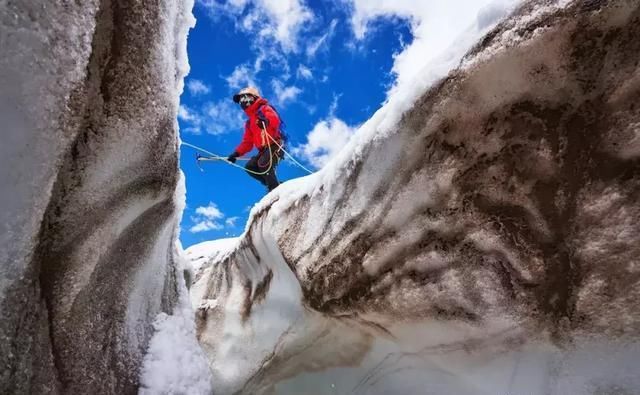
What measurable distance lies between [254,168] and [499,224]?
3.80 meters

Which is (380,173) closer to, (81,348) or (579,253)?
(579,253)

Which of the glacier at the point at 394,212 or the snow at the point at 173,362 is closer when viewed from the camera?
the glacier at the point at 394,212

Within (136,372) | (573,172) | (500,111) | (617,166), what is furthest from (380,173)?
(136,372)

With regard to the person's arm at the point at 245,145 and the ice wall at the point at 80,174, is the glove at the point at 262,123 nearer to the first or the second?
the person's arm at the point at 245,145

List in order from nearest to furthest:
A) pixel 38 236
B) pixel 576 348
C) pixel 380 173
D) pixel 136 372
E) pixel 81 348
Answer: pixel 38 236
pixel 81 348
pixel 136 372
pixel 576 348
pixel 380 173

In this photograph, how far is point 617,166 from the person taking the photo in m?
1.16

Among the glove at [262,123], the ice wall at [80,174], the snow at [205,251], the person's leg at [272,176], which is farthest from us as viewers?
the glove at [262,123]

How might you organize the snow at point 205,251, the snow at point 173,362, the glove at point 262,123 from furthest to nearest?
1. the glove at point 262,123
2. the snow at point 205,251
3. the snow at point 173,362

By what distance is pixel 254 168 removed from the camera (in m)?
4.93

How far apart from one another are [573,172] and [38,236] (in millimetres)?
1336

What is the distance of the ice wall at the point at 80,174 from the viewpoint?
749mm

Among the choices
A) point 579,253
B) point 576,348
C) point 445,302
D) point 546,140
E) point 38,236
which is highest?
point 38,236

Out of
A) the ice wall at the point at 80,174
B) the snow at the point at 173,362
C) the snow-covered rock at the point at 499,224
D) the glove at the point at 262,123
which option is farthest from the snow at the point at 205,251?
the ice wall at the point at 80,174

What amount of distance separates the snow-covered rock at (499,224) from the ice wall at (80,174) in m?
0.79
